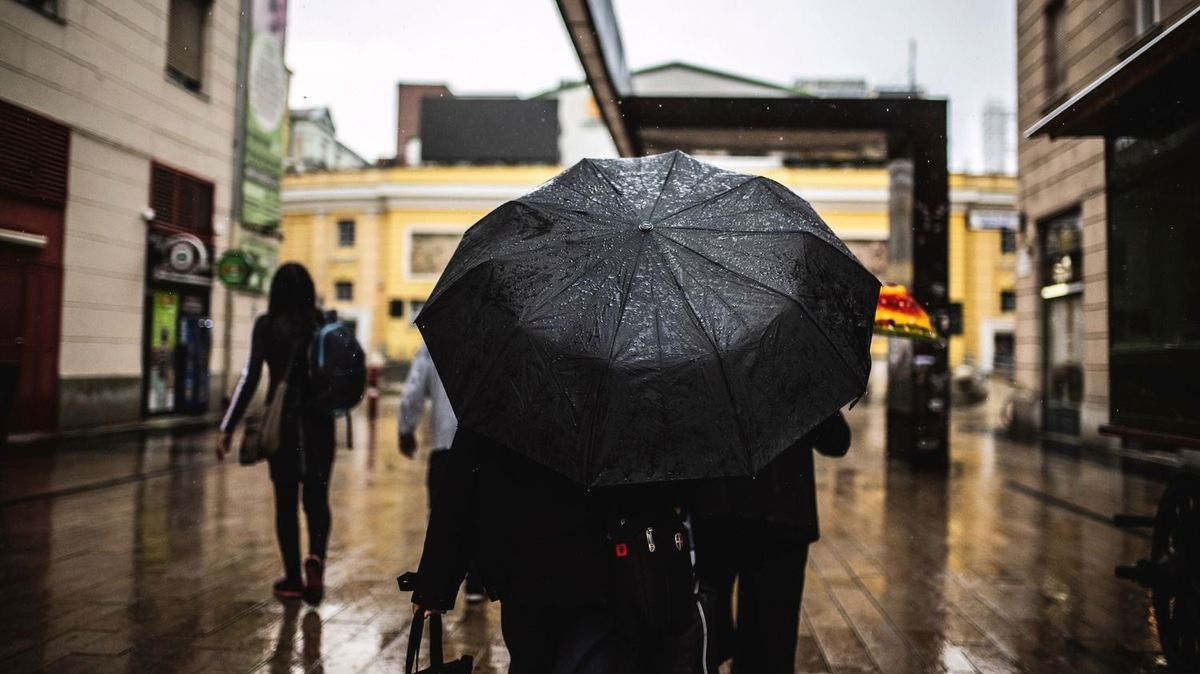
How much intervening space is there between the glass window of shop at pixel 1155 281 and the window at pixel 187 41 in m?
6.03

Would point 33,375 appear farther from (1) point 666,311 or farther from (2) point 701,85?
(2) point 701,85

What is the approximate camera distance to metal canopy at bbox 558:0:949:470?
8898 millimetres

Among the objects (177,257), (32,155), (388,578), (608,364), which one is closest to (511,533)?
(608,364)

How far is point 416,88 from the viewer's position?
3241 cm

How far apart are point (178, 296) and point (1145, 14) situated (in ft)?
51.8

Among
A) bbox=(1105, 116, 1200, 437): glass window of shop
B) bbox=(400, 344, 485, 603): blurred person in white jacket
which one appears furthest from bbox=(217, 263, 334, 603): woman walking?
bbox=(1105, 116, 1200, 437): glass window of shop

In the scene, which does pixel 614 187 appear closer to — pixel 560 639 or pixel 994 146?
pixel 560 639

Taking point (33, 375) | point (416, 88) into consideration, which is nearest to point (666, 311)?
point (33, 375)

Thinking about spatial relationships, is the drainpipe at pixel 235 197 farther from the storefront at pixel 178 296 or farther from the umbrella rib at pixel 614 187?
the umbrella rib at pixel 614 187

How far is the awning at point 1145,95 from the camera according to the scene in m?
3.36

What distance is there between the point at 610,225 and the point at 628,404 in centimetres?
48

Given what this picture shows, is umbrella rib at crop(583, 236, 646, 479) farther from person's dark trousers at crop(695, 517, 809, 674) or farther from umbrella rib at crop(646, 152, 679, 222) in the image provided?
person's dark trousers at crop(695, 517, 809, 674)

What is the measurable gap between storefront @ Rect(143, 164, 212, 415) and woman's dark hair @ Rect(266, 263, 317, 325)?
10.3 metres

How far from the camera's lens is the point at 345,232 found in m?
34.3
